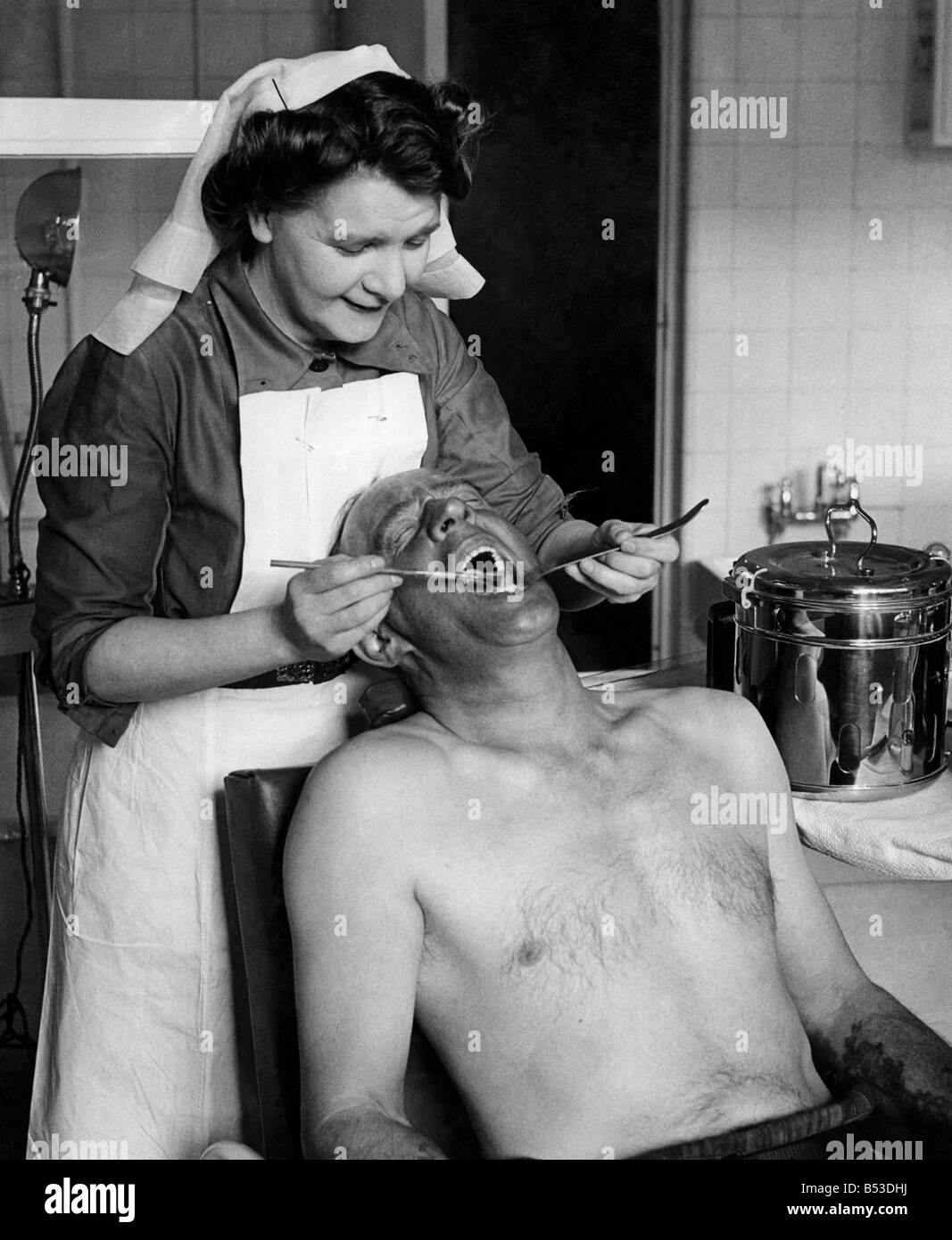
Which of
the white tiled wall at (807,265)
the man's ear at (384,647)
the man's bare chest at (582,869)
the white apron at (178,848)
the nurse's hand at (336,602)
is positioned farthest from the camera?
the white tiled wall at (807,265)

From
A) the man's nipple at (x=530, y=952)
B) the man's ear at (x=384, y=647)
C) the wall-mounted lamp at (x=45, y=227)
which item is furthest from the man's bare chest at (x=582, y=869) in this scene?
the wall-mounted lamp at (x=45, y=227)

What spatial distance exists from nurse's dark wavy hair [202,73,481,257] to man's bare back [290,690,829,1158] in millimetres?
624

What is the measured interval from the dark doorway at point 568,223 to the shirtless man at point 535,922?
160cm

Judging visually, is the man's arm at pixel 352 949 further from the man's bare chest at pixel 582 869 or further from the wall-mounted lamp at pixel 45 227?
the wall-mounted lamp at pixel 45 227

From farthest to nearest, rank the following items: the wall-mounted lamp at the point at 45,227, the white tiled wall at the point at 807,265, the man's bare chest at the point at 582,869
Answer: the white tiled wall at the point at 807,265
the wall-mounted lamp at the point at 45,227
the man's bare chest at the point at 582,869

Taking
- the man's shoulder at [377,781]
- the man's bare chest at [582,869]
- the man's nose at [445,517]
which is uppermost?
the man's nose at [445,517]

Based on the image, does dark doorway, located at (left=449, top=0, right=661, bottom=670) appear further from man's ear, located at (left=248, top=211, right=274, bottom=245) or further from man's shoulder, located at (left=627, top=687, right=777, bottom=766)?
man's ear, located at (left=248, top=211, right=274, bottom=245)

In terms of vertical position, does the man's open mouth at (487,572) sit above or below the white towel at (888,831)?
above

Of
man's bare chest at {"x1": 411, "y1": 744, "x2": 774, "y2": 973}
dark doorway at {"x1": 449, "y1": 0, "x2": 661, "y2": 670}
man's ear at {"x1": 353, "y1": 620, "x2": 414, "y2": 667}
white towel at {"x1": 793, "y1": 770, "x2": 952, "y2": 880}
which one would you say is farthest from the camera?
dark doorway at {"x1": 449, "y1": 0, "x2": 661, "y2": 670}

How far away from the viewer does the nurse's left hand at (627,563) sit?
5.46 feet

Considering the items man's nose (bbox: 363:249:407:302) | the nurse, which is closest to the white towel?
the nurse

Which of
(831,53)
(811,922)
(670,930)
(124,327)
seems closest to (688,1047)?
(670,930)

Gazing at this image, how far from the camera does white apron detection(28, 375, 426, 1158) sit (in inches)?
70.6

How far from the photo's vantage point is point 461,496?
1.69 meters
